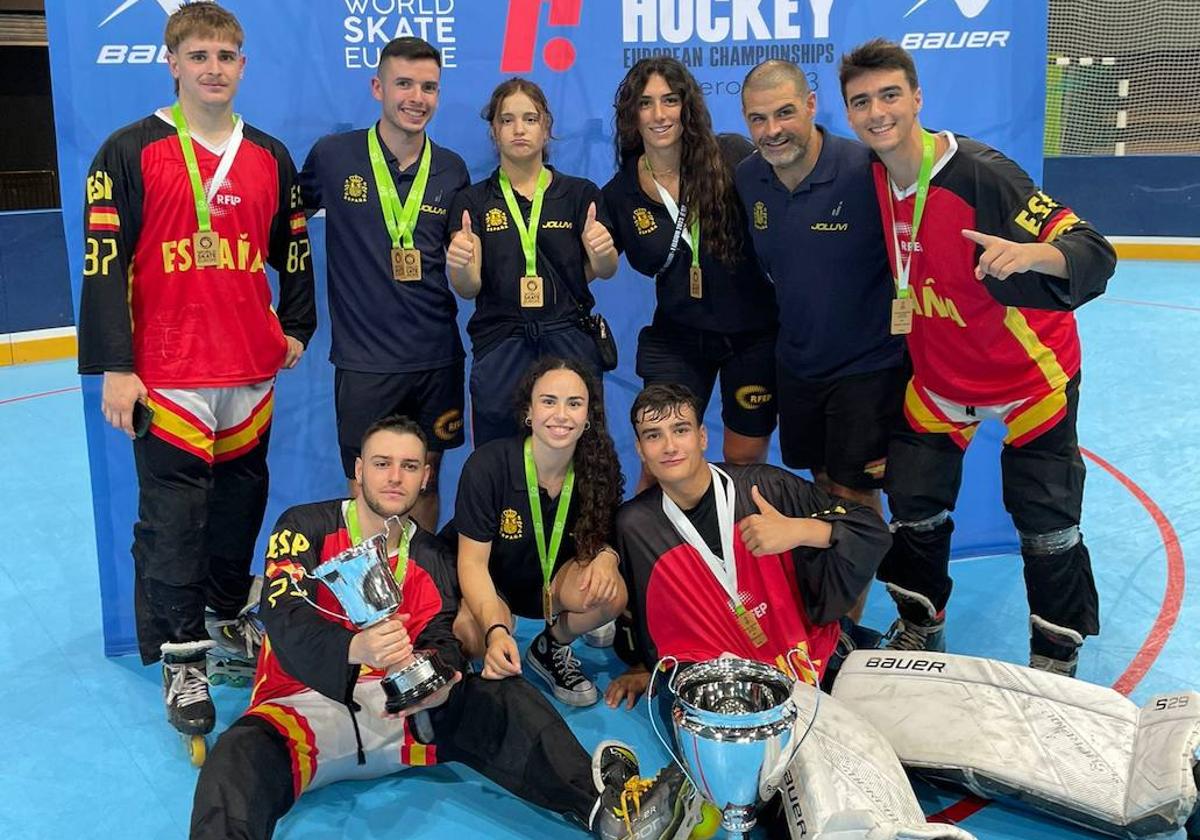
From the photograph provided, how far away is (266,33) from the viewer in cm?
382

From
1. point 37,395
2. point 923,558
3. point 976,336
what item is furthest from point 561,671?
point 37,395

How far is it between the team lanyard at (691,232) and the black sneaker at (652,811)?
1.59 m

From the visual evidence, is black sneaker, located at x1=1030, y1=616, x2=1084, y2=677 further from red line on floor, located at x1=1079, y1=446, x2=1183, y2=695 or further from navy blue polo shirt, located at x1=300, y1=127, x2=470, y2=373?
navy blue polo shirt, located at x1=300, y1=127, x2=470, y2=373

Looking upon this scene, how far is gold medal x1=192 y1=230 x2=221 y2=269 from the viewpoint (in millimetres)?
3221

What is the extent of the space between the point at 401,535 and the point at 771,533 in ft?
3.23

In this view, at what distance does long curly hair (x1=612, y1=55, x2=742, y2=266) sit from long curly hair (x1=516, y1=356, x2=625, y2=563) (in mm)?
641

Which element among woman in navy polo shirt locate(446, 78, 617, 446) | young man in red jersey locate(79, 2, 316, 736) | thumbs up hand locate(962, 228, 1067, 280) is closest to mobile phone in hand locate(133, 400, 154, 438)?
young man in red jersey locate(79, 2, 316, 736)

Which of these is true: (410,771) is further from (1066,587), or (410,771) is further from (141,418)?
(1066,587)

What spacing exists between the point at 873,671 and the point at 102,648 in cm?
267

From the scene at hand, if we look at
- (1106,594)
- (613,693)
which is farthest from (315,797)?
(1106,594)

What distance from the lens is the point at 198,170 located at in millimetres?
3207

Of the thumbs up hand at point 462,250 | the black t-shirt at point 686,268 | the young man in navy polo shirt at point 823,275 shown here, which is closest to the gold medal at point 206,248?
the thumbs up hand at point 462,250

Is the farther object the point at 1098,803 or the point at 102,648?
the point at 102,648

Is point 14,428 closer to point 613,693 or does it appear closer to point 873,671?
point 613,693
